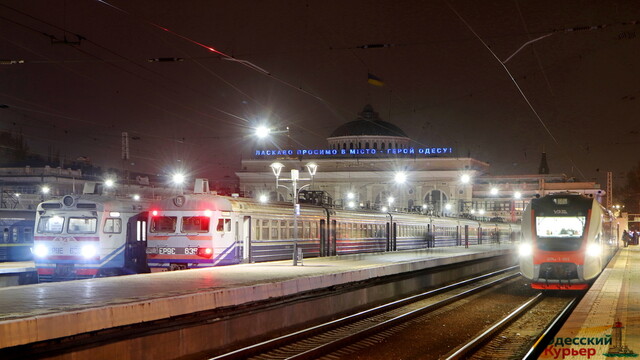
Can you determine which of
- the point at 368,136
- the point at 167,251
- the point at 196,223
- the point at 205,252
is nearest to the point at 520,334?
the point at 205,252

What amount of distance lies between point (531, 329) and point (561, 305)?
5.94m

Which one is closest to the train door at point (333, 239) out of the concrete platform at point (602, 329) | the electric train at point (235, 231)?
the electric train at point (235, 231)

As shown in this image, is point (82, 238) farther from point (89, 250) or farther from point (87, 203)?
point (87, 203)

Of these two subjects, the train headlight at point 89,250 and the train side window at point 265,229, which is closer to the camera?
the train headlight at point 89,250

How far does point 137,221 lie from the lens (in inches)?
1158

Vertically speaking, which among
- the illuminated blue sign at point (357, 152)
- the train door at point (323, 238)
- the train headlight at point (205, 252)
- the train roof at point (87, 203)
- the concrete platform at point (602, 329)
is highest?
the illuminated blue sign at point (357, 152)

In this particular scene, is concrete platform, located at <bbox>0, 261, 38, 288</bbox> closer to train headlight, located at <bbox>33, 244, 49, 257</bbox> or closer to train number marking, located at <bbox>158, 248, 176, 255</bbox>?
train headlight, located at <bbox>33, 244, 49, 257</bbox>

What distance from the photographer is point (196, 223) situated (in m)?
27.0

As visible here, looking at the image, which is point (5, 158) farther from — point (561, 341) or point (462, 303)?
point (561, 341)

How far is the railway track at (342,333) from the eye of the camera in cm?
1549

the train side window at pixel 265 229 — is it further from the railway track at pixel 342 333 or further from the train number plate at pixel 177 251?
the railway track at pixel 342 333

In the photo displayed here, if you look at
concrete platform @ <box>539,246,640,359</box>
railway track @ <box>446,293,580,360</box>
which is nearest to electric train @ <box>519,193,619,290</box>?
railway track @ <box>446,293,580,360</box>

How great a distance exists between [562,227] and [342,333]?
33.4ft

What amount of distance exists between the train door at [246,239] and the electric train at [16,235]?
1210cm
